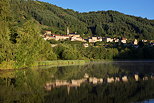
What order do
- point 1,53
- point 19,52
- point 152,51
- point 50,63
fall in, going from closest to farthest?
point 1,53, point 19,52, point 50,63, point 152,51

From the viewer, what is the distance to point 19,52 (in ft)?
159

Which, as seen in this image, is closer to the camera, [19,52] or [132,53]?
[19,52]

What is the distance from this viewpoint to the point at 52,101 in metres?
17.5

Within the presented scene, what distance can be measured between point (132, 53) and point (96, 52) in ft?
63.7

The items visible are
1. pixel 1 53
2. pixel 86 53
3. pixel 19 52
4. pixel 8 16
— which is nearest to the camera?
pixel 1 53

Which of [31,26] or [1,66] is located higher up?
[31,26]

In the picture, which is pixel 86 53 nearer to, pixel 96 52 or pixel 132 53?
pixel 96 52

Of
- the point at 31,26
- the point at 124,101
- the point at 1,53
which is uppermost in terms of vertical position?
the point at 31,26

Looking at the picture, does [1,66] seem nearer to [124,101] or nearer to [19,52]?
[19,52]

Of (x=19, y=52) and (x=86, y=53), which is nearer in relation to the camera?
(x=19, y=52)

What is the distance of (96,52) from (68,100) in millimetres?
97065

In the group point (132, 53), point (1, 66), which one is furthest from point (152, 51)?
point (1, 66)

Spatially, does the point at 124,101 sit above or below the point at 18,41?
below

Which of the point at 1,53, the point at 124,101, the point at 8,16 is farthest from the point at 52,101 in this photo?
the point at 8,16
